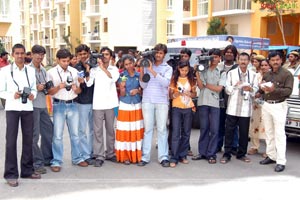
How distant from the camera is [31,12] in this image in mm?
64812

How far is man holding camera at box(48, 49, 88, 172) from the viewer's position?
5676mm

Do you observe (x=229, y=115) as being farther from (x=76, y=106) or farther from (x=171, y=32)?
(x=171, y=32)

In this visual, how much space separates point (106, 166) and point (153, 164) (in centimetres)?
78

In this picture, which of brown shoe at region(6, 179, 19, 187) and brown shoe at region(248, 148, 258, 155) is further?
brown shoe at region(248, 148, 258, 155)

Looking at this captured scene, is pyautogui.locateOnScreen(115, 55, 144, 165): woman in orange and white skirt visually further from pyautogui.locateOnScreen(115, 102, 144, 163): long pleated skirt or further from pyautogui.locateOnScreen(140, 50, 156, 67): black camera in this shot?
pyautogui.locateOnScreen(140, 50, 156, 67): black camera

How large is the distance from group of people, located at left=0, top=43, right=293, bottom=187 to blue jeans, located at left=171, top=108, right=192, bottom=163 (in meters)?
0.02

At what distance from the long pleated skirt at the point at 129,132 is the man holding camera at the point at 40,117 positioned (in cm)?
110

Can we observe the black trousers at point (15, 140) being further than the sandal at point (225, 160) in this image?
No

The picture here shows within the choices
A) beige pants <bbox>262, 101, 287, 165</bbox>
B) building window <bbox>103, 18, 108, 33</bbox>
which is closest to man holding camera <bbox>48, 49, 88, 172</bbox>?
beige pants <bbox>262, 101, 287, 165</bbox>

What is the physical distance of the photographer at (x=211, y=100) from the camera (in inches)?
244

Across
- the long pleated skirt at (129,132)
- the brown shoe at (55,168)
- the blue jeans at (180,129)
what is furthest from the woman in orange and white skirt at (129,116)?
the brown shoe at (55,168)

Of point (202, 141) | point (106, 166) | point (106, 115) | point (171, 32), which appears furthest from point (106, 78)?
point (171, 32)

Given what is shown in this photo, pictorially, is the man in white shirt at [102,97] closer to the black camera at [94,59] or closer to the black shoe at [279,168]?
the black camera at [94,59]

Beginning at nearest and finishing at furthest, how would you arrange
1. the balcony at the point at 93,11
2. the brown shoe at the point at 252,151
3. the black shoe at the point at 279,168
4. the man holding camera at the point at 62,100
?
the man holding camera at the point at 62,100 < the black shoe at the point at 279,168 < the brown shoe at the point at 252,151 < the balcony at the point at 93,11
